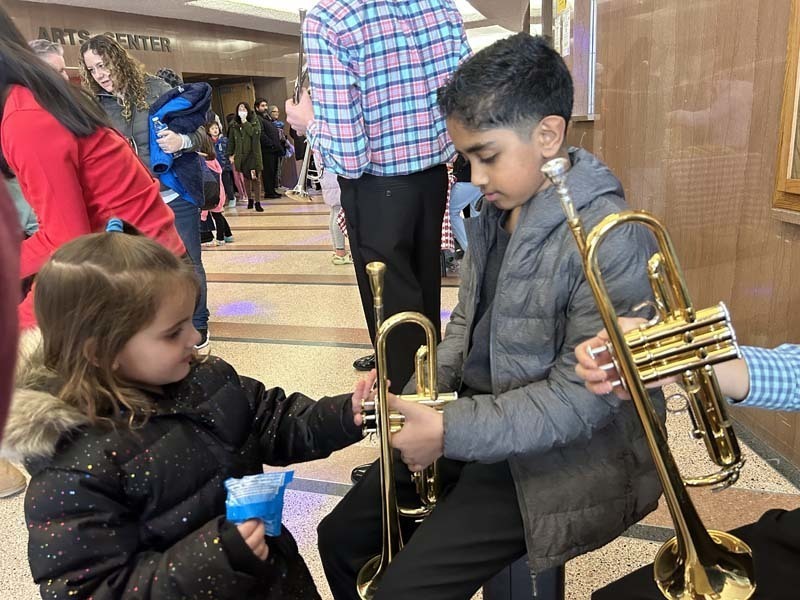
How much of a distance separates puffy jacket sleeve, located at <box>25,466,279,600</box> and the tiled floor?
0.77 m

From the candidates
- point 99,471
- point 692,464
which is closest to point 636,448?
point 99,471

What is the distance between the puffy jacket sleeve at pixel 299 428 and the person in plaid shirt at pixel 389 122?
3.19 ft

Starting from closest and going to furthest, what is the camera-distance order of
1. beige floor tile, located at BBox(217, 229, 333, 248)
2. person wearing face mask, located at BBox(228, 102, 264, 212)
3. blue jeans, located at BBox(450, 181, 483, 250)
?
blue jeans, located at BBox(450, 181, 483, 250), beige floor tile, located at BBox(217, 229, 333, 248), person wearing face mask, located at BBox(228, 102, 264, 212)

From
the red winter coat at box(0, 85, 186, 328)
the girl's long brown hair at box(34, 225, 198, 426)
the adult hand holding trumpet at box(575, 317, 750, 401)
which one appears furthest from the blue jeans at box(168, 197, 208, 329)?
the adult hand holding trumpet at box(575, 317, 750, 401)

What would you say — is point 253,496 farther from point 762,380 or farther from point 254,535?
point 762,380

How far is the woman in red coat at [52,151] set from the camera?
1.53 meters

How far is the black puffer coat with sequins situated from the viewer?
93 cm

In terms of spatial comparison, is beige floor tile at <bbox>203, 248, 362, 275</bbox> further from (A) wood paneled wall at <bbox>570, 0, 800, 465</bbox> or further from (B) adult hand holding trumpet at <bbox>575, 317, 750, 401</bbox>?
(B) adult hand holding trumpet at <bbox>575, 317, 750, 401</bbox>

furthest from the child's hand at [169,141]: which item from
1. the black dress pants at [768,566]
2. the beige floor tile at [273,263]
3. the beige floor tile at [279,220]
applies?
the beige floor tile at [279,220]

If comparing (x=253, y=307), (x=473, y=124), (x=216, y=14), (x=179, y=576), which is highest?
(x=216, y=14)

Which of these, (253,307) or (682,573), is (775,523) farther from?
(253,307)

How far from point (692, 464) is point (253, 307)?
2978 millimetres

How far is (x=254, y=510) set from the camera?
0.96 metres

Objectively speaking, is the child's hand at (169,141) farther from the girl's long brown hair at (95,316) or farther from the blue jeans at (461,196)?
the girl's long brown hair at (95,316)
